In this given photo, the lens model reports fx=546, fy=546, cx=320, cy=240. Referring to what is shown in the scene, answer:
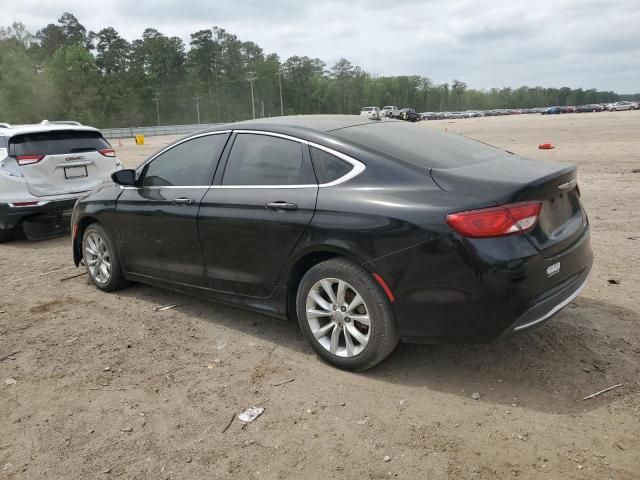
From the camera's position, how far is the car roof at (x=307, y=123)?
4.08 metres

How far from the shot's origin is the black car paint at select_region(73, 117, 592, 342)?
310 cm

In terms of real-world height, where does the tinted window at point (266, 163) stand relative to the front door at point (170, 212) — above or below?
→ above

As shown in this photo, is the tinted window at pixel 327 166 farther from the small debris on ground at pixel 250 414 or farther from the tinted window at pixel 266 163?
the small debris on ground at pixel 250 414

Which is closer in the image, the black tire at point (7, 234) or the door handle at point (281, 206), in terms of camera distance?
the door handle at point (281, 206)

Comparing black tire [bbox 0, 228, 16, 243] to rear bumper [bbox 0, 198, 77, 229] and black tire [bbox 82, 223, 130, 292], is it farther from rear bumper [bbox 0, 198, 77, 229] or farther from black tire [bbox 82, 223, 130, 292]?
black tire [bbox 82, 223, 130, 292]

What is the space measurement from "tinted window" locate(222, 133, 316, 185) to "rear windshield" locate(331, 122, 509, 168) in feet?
1.14

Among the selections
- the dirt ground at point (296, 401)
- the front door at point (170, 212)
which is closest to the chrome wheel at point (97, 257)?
the front door at point (170, 212)

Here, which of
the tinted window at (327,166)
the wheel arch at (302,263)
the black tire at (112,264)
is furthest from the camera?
the black tire at (112,264)

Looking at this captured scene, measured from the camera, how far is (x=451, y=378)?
356 centimetres

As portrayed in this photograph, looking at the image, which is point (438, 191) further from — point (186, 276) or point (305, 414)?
point (186, 276)

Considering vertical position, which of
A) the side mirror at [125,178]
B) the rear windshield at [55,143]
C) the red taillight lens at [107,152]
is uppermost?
the rear windshield at [55,143]

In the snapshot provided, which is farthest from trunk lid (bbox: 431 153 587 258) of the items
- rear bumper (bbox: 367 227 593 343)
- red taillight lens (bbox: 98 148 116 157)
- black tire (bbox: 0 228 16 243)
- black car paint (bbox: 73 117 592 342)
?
black tire (bbox: 0 228 16 243)

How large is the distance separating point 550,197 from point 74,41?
127522mm

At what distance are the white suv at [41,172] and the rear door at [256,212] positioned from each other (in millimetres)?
4482
